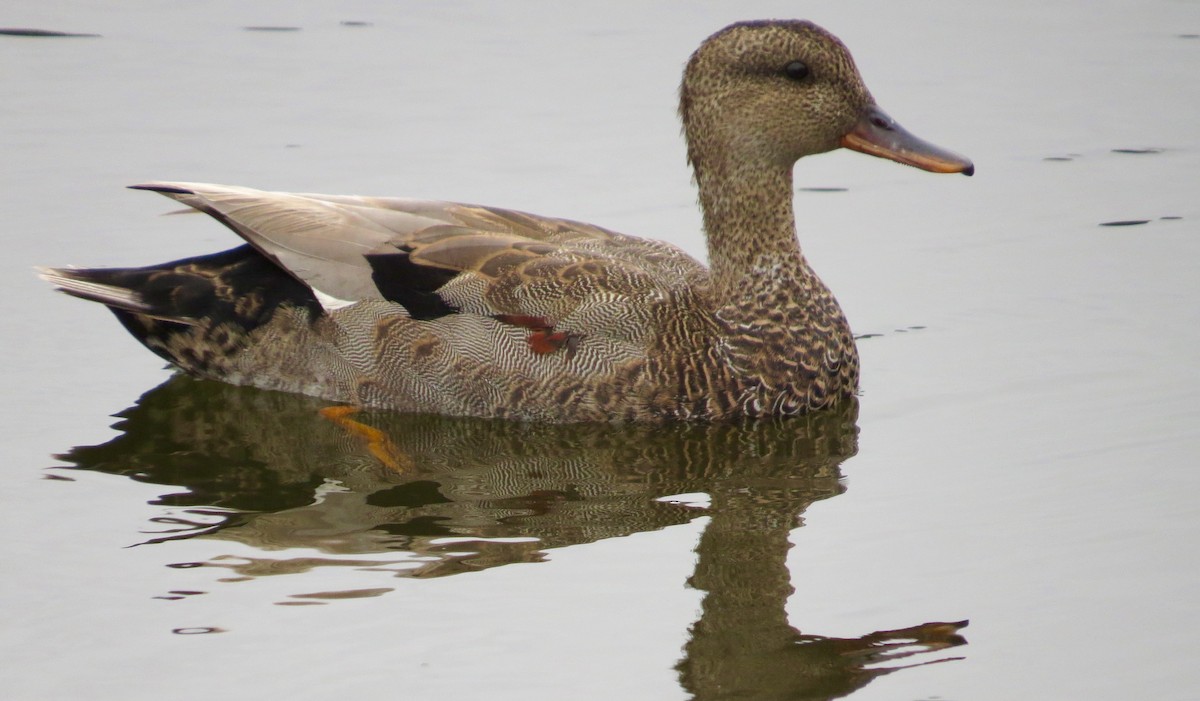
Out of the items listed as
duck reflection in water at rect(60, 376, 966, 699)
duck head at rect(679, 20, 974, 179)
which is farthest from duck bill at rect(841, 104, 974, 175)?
duck reflection in water at rect(60, 376, 966, 699)

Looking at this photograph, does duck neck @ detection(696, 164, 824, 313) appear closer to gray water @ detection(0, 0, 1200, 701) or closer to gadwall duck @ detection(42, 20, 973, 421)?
gadwall duck @ detection(42, 20, 973, 421)

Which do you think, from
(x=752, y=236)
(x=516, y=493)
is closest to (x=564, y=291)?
(x=752, y=236)

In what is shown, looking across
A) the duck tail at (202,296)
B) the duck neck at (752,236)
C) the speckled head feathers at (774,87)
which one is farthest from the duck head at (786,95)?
the duck tail at (202,296)

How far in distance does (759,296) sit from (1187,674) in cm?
346

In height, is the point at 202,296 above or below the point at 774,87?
below

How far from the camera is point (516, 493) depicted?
27.2 ft

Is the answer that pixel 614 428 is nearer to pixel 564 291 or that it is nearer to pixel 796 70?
pixel 564 291

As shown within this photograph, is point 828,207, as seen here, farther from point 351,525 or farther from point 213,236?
point 351,525

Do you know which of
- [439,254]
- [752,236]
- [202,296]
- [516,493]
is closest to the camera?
[516,493]

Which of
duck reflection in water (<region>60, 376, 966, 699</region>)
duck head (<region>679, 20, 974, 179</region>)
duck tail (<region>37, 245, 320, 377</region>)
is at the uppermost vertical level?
duck head (<region>679, 20, 974, 179</region>)

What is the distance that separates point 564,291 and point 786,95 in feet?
4.80

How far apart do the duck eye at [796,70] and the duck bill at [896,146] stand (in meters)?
0.36

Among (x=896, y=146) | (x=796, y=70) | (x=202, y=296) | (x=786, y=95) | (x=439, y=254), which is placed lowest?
(x=202, y=296)

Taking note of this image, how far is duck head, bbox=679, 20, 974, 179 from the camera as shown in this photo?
9.27 m
